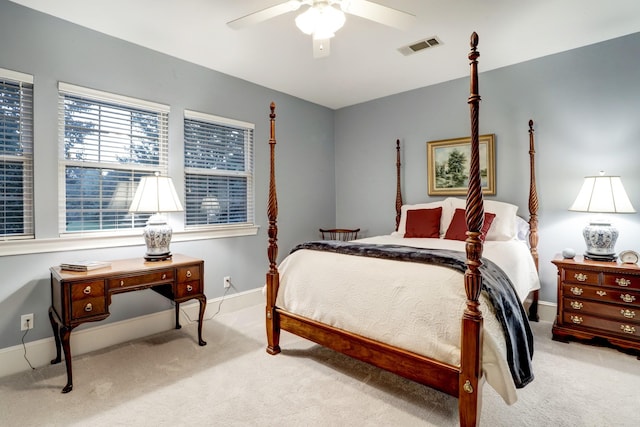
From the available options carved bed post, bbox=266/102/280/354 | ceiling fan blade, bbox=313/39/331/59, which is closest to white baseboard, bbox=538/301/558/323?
carved bed post, bbox=266/102/280/354

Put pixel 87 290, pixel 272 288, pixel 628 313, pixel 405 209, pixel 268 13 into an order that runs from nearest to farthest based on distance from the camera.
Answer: pixel 268 13
pixel 87 290
pixel 628 313
pixel 272 288
pixel 405 209

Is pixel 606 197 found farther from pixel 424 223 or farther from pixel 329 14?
pixel 329 14

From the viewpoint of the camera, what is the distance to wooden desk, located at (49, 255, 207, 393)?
2.13 meters

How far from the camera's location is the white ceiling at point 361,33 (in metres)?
2.42

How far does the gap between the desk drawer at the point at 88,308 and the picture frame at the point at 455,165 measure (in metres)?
3.51

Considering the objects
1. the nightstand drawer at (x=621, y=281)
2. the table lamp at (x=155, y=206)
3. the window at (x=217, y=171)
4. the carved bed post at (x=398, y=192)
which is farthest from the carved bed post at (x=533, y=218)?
the table lamp at (x=155, y=206)

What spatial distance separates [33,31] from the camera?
2.43m

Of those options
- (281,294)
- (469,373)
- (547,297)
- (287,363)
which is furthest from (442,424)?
(547,297)

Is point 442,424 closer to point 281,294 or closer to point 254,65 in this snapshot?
point 281,294

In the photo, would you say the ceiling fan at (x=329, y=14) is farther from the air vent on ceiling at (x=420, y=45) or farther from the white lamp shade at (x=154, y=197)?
the white lamp shade at (x=154, y=197)

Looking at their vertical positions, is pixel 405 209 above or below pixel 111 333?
above

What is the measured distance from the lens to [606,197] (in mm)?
2686

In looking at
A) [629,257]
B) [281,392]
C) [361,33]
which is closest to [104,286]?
[281,392]

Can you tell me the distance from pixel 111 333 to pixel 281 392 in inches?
66.7
